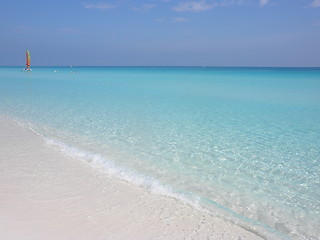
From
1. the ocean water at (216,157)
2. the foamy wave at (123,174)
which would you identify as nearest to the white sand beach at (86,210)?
the foamy wave at (123,174)

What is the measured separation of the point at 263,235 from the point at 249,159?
9.25ft

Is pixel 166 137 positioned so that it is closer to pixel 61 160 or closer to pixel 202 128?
pixel 202 128

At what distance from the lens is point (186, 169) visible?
211 inches

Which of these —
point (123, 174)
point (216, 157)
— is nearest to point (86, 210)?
point (123, 174)

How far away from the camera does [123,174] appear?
5.02m

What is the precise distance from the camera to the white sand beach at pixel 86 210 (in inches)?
124

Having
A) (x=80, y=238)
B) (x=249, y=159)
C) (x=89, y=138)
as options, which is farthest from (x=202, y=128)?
(x=80, y=238)

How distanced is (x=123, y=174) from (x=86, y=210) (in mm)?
1432

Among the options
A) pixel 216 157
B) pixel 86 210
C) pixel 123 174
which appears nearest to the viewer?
pixel 86 210

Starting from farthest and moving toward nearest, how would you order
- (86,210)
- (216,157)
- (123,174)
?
(216,157)
(123,174)
(86,210)

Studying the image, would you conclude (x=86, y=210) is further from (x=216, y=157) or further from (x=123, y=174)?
(x=216, y=157)

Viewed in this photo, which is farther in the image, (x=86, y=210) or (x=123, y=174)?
(x=123, y=174)

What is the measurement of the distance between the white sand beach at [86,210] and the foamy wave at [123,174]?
0.47ft

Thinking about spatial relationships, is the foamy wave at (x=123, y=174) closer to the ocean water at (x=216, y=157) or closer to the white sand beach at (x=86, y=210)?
the ocean water at (x=216, y=157)
